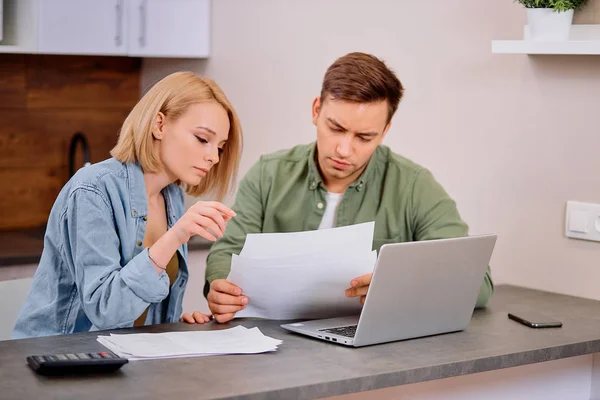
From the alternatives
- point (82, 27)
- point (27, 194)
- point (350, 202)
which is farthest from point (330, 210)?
point (27, 194)

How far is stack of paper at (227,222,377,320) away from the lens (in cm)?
190

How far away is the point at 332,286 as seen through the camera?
1.96 meters

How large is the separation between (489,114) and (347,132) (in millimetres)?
596

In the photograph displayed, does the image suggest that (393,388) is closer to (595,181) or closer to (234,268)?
(234,268)

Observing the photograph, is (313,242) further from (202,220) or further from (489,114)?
(489,114)

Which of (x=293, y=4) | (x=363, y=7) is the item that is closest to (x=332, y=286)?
(x=363, y=7)

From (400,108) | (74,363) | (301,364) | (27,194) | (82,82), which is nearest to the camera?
(74,363)

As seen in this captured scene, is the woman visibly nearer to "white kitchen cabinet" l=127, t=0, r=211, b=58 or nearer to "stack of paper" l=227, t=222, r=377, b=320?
"stack of paper" l=227, t=222, r=377, b=320

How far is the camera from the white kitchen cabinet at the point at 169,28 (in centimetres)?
350

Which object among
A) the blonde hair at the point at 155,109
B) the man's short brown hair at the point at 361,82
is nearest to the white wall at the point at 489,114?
the man's short brown hair at the point at 361,82

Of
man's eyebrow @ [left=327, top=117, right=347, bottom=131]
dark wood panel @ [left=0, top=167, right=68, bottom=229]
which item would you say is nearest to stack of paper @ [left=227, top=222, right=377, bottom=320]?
man's eyebrow @ [left=327, top=117, right=347, bottom=131]

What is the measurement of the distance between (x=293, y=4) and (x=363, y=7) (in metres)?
0.35

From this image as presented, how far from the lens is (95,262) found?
6.06 feet

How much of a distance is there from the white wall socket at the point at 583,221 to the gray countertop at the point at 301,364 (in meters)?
0.30
